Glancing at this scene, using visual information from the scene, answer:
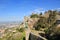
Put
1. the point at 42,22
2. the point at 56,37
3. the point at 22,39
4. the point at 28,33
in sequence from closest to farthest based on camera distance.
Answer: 1. the point at 56,37
2. the point at 28,33
3. the point at 22,39
4. the point at 42,22

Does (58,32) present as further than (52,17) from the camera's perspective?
No

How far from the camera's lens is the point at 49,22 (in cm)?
2347

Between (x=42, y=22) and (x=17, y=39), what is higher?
(x=42, y=22)

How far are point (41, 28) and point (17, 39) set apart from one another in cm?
407

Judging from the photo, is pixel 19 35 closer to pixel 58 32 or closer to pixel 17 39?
pixel 17 39

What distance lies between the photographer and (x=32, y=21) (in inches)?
948

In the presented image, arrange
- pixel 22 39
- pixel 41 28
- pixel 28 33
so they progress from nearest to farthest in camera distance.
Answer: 1. pixel 28 33
2. pixel 22 39
3. pixel 41 28

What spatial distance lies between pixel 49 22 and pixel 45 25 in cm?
132

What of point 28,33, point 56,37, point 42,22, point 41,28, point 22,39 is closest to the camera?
point 56,37

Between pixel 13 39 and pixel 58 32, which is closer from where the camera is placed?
pixel 58 32

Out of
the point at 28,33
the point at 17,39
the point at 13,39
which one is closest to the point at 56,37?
the point at 28,33

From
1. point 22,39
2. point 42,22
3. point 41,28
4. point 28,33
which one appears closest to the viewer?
point 28,33

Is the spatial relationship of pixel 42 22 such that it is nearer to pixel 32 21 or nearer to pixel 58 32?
pixel 32 21

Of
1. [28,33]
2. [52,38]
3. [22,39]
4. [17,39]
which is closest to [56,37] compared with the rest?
[52,38]
